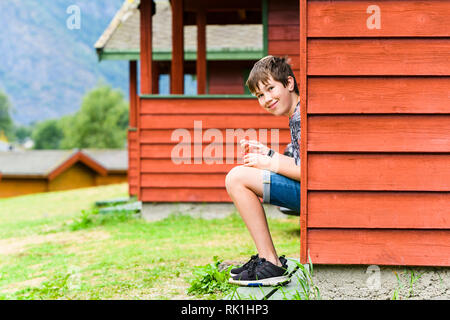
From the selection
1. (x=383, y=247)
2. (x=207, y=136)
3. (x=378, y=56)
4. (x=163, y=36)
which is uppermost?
(x=163, y=36)

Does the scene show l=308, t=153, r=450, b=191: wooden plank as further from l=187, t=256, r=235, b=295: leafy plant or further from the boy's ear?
l=187, t=256, r=235, b=295: leafy plant

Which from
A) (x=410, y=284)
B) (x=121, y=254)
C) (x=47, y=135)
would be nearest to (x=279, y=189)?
(x=410, y=284)

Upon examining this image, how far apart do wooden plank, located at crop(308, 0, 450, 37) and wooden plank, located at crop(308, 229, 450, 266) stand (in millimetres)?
1015

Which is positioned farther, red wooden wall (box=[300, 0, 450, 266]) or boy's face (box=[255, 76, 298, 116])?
boy's face (box=[255, 76, 298, 116])

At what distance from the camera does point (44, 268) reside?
489cm

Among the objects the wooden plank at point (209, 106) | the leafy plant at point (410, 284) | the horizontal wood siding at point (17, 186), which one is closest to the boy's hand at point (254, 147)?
the leafy plant at point (410, 284)

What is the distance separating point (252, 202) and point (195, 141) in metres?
4.62

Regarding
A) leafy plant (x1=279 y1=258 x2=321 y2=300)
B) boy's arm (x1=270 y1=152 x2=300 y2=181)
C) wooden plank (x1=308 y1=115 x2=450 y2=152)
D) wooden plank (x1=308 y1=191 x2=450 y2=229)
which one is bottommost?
leafy plant (x1=279 y1=258 x2=321 y2=300)

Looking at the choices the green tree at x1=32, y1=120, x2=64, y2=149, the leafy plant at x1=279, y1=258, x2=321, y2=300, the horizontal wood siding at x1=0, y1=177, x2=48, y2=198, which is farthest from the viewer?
the green tree at x1=32, y1=120, x2=64, y2=149

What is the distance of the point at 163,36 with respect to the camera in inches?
535

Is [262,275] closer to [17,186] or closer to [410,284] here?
[410,284]

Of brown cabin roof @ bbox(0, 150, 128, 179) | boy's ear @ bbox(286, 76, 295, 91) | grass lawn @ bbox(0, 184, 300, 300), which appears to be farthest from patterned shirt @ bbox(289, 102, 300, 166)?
brown cabin roof @ bbox(0, 150, 128, 179)

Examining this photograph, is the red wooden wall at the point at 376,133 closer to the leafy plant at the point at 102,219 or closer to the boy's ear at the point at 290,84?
the boy's ear at the point at 290,84

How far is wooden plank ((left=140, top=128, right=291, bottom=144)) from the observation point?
740cm
